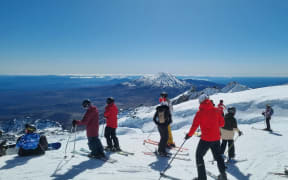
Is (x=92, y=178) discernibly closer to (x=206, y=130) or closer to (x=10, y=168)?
(x=10, y=168)

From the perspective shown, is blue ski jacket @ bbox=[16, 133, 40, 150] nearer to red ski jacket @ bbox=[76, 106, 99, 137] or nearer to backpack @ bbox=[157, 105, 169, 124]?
red ski jacket @ bbox=[76, 106, 99, 137]

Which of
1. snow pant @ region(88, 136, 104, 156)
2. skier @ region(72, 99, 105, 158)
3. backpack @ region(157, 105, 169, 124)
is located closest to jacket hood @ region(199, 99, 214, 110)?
backpack @ region(157, 105, 169, 124)

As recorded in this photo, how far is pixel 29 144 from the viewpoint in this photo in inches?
277

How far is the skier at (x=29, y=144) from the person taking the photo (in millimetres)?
6988

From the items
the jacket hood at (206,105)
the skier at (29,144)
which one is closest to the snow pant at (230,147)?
the jacket hood at (206,105)

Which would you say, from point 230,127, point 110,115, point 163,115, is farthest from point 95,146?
point 230,127

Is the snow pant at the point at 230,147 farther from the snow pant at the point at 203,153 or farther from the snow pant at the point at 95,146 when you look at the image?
the snow pant at the point at 95,146

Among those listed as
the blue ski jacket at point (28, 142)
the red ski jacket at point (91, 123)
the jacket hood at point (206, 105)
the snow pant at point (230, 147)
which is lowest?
the snow pant at point (230, 147)

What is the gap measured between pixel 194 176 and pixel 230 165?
2.06 meters

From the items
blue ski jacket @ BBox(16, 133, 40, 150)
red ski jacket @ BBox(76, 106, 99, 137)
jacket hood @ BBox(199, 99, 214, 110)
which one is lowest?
blue ski jacket @ BBox(16, 133, 40, 150)

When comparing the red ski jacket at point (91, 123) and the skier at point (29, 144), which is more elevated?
the red ski jacket at point (91, 123)

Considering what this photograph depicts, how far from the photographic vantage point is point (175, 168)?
6.07 meters

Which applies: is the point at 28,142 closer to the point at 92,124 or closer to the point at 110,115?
the point at 92,124

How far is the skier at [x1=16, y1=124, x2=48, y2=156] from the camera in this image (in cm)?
699
